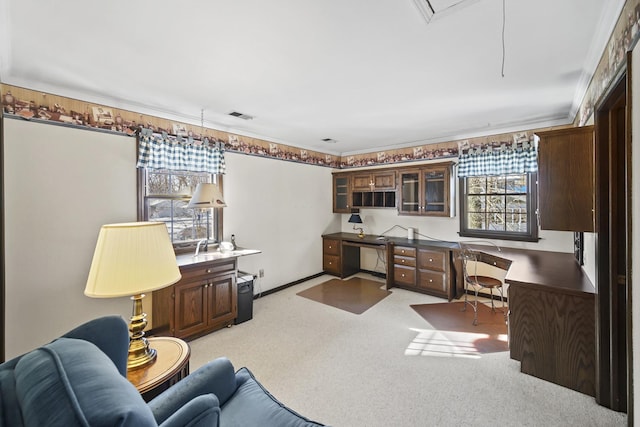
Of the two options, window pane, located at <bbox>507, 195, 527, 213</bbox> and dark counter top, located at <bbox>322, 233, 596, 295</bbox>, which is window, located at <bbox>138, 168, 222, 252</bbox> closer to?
dark counter top, located at <bbox>322, 233, 596, 295</bbox>

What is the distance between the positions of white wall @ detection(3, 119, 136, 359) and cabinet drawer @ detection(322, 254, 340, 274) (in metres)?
3.31

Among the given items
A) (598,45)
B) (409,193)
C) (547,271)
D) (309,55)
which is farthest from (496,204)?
(309,55)

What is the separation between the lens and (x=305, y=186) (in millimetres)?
5031

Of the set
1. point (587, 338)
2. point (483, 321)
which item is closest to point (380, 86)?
point (587, 338)

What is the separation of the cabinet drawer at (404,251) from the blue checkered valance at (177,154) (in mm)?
2881

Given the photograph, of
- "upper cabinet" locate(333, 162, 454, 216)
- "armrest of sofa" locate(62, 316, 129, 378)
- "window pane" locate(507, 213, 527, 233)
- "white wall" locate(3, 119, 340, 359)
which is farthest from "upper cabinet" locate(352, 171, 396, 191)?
"armrest of sofa" locate(62, 316, 129, 378)

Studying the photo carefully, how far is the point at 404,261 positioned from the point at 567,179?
2538 millimetres

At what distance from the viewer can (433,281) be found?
414 centimetres

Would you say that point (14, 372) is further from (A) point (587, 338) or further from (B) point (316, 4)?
(A) point (587, 338)

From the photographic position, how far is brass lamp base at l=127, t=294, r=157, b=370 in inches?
59.4

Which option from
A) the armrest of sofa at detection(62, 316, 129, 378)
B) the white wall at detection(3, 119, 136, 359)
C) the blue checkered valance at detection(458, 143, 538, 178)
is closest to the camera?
the armrest of sofa at detection(62, 316, 129, 378)

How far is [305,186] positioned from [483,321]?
3321mm

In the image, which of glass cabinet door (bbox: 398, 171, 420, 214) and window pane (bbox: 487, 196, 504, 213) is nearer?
window pane (bbox: 487, 196, 504, 213)

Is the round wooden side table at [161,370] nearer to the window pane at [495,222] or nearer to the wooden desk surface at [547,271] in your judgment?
the wooden desk surface at [547,271]
